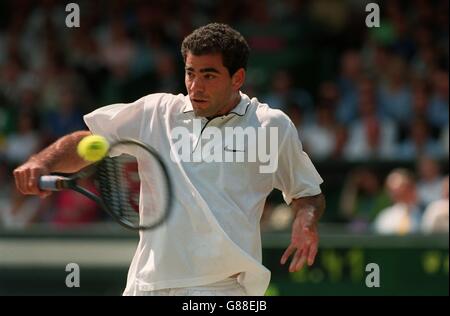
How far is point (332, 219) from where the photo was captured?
1159 centimetres

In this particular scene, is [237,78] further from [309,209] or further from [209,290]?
[209,290]

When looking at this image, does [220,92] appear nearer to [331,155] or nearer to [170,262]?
[170,262]

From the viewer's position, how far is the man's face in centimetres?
543

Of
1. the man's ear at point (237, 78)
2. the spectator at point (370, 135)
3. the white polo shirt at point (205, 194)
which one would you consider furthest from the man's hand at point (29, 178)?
the spectator at point (370, 135)

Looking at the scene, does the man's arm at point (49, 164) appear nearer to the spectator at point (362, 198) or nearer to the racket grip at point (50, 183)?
the racket grip at point (50, 183)

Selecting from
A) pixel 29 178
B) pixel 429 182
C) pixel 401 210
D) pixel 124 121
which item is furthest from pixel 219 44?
pixel 429 182

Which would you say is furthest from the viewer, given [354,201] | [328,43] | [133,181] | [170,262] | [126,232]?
[328,43]

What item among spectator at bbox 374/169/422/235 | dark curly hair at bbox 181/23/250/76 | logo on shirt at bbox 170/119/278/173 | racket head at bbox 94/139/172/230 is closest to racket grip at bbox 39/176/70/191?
racket head at bbox 94/139/172/230

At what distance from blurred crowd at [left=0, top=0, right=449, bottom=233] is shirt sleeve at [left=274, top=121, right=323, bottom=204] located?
5037 millimetres

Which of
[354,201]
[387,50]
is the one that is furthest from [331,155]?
[387,50]

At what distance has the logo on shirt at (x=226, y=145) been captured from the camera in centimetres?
538

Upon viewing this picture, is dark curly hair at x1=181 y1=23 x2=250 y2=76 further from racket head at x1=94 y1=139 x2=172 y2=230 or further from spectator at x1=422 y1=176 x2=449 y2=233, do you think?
spectator at x1=422 y1=176 x2=449 y2=233

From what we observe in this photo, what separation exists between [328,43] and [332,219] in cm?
307

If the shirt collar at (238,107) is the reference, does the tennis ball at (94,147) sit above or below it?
below
